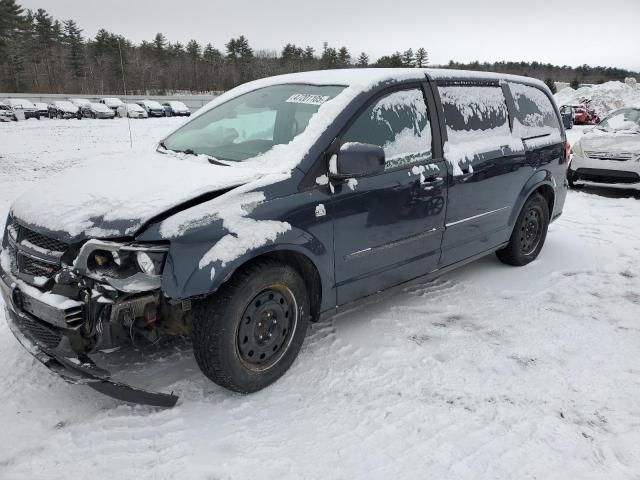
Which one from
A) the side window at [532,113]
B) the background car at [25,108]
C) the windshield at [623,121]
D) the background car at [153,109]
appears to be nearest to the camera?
the side window at [532,113]

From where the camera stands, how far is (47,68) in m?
78.4

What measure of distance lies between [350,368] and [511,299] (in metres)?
1.89

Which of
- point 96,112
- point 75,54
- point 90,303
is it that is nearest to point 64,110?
point 96,112

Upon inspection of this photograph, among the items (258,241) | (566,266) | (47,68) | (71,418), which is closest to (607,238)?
(566,266)

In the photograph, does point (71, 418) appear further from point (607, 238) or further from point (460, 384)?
point (607, 238)

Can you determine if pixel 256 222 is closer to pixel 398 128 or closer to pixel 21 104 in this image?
pixel 398 128

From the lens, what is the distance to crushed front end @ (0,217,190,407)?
2.44 meters

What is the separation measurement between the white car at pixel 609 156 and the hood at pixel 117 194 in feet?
25.8

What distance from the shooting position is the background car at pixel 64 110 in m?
34.5

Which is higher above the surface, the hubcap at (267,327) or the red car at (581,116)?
the red car at (581,116)

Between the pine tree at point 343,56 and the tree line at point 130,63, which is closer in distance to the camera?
Result: the tree line at point 130,63

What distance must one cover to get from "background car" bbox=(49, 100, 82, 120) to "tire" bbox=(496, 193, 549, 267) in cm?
3614

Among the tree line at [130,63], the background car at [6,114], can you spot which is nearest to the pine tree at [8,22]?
the tree line at [130,63]

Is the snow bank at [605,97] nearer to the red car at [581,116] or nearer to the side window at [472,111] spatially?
the red car at [581,116]
